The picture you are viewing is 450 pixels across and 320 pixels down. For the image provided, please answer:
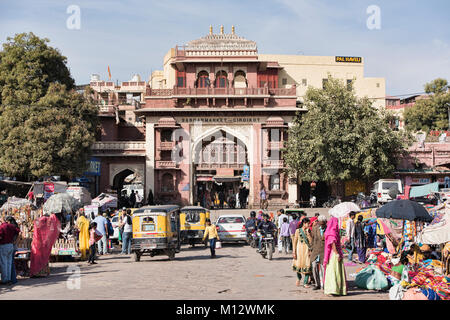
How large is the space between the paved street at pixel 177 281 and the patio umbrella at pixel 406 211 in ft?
5.89

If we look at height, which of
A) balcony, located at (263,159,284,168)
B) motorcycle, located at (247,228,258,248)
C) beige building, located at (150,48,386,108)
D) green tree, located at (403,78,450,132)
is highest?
beige building, located at (150,48,386,108)

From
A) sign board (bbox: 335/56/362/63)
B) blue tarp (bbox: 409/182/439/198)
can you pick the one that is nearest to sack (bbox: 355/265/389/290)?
blue tarp (bbox: 409/182/439/198)

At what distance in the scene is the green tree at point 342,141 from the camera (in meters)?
34.6

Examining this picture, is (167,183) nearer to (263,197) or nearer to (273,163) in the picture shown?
(263,197)

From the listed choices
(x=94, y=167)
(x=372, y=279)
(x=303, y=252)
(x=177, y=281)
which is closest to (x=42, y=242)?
(x=177, y=281)

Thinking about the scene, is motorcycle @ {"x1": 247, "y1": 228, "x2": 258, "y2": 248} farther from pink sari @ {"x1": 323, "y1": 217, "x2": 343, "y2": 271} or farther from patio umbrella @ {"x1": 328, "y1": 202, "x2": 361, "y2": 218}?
pink sari @ {"x1": 323, "y1": 217, "x2": 343, "y2": 271}

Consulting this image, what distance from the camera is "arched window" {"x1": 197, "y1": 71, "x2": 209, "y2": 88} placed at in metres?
40.8

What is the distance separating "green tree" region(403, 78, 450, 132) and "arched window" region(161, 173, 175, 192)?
24.2 meters

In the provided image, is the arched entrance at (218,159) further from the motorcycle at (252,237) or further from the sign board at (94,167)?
the motorcycle at (252,237)

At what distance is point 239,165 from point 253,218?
61.3 ft

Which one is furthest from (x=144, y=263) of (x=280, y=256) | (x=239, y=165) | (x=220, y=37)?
(x=220, y=37)

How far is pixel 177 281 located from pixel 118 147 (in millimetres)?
28947

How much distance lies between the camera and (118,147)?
40156 millimetres

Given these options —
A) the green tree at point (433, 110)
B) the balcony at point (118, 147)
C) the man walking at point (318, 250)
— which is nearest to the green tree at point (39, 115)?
the balcony at point (118, 147)
